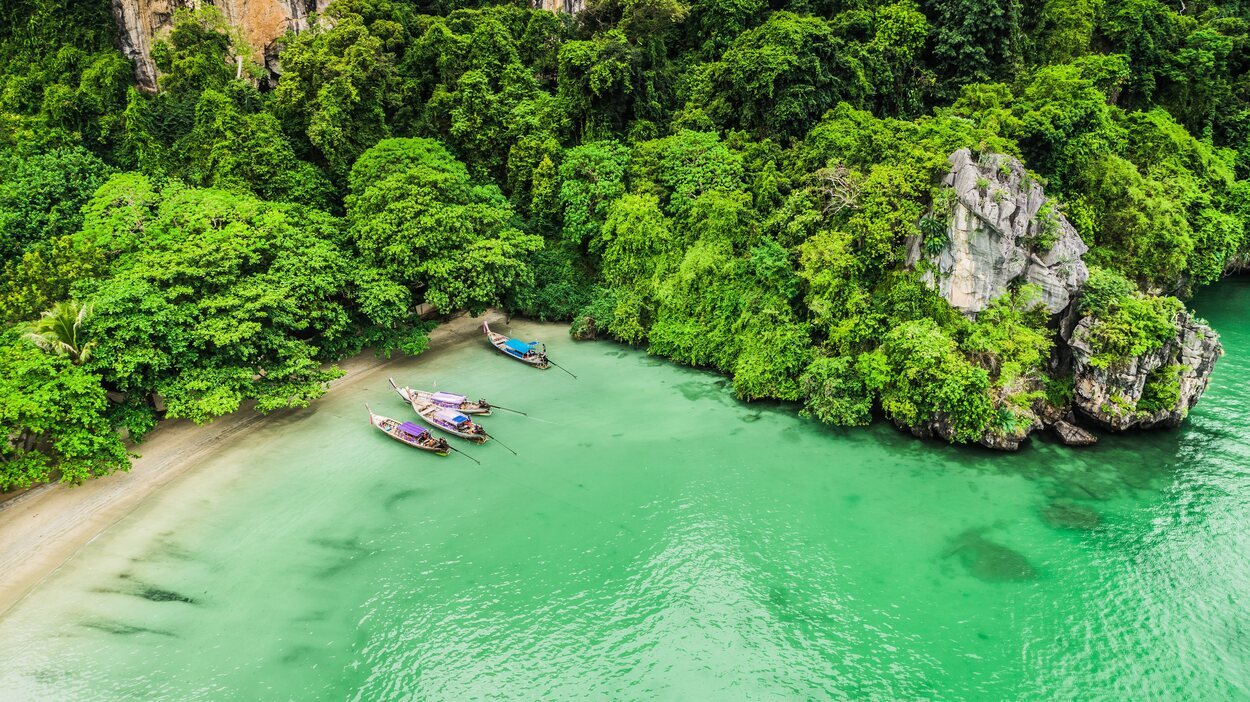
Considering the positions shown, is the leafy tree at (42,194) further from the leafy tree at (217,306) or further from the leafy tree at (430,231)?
the leafy tree at (430,231)

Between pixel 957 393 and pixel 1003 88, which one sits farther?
pixel 1003 88

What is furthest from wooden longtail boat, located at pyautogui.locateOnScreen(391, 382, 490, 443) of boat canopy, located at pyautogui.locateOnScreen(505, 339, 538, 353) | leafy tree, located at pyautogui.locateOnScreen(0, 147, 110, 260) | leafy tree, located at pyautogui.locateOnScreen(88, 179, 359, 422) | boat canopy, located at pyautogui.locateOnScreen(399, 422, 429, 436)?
leafy tree, located at pyautogui.locateOnScreen(0, 147, 110, 260)

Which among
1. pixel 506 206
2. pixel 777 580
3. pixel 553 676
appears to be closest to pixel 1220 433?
pixel 777 580

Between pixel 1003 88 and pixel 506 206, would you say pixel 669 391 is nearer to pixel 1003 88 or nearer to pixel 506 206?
pixel 506 206

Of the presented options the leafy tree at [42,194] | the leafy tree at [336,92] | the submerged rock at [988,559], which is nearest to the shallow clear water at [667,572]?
the submerged rock at [988,559]

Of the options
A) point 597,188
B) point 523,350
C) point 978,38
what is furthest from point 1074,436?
point 597,188

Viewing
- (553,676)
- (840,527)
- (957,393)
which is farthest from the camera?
(957,393)

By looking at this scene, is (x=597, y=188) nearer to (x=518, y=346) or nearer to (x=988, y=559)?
(x=518, y=346)

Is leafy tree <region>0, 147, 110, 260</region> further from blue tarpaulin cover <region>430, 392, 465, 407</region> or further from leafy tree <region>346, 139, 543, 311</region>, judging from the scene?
blue tarpaulin cover <region>430, 392, 465, 407</region>
